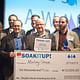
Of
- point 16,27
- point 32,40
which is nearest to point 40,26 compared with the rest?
point 32,40

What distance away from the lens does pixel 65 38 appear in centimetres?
294

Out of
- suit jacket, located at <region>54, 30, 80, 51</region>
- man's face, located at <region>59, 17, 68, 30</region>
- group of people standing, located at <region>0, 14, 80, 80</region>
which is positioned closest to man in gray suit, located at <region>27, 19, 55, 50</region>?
group of people standing, located at <region>0, 14, 80, 80</region>

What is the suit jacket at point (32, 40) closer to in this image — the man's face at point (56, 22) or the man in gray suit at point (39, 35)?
the man in gray suit at point (39, 35)

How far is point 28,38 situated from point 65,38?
0.59m

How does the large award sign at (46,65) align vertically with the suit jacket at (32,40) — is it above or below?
below

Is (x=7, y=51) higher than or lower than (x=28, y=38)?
lower

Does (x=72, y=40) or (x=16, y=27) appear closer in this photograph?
(x=16, y=27)

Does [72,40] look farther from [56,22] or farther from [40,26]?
[40,26]

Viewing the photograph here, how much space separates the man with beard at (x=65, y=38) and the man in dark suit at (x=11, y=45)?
546 mm

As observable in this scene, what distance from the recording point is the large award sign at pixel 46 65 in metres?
2.75

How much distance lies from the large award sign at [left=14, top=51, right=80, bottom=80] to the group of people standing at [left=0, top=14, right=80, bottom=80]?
0.09 metres

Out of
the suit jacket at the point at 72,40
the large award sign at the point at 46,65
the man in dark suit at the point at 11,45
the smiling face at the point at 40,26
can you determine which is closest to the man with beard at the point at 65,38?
the suit jacket at the point at 72,40

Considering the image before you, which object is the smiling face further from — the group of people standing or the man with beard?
the man with beard

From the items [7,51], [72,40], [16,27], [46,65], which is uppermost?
[16,27]
